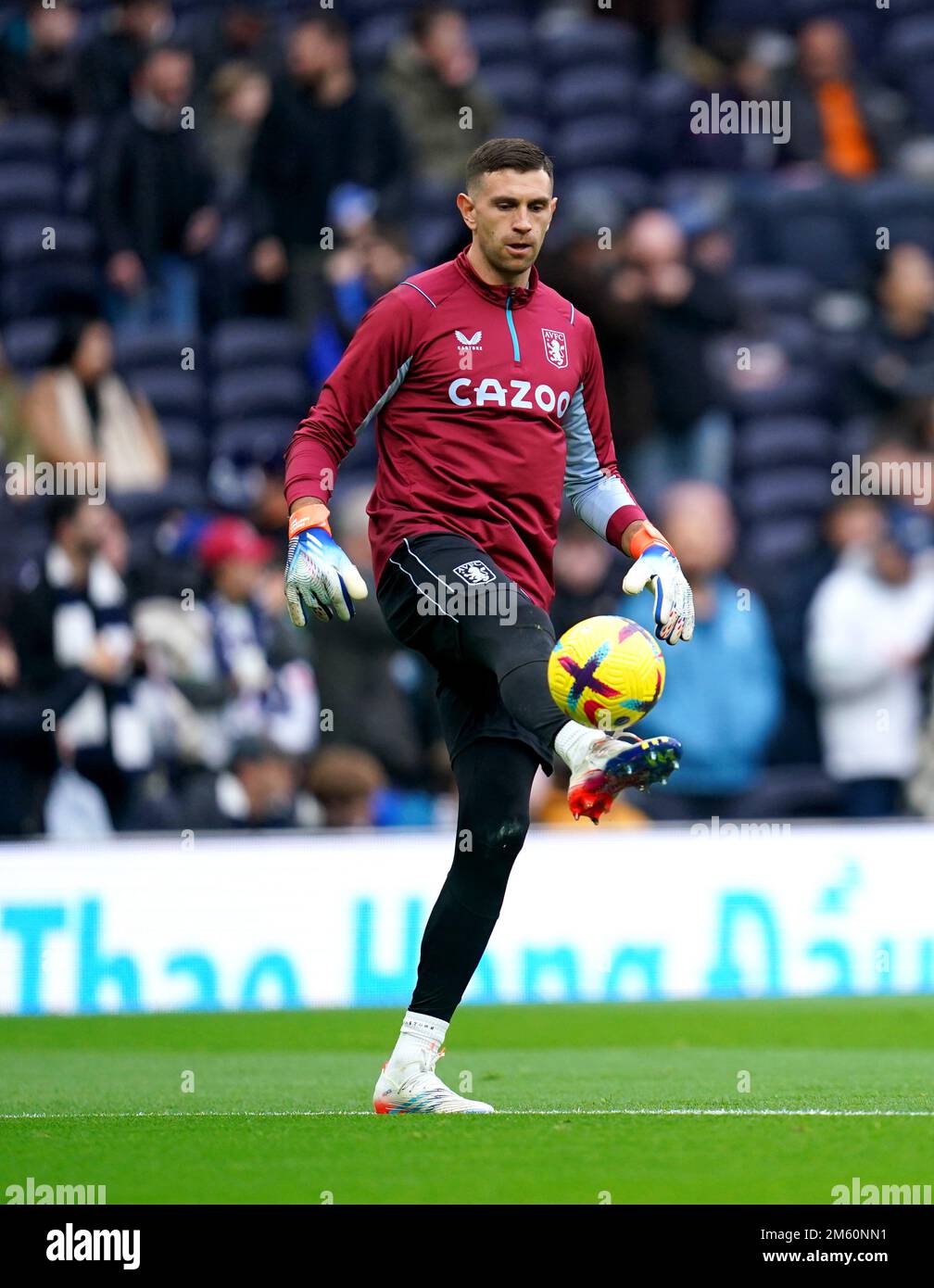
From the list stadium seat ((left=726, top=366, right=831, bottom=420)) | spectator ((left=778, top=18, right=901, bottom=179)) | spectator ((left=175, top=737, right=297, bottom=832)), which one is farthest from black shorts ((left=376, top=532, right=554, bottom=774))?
spectator ((left=778, top=18, right=901, bottom=179))

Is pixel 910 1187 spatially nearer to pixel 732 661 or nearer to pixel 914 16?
pixel 732 661

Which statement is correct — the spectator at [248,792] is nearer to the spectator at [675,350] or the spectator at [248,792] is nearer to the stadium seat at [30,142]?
the spectator at [675,350]

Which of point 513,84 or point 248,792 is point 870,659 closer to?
point 248,792

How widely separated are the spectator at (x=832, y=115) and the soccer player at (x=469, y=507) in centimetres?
988

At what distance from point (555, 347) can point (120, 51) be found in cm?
944

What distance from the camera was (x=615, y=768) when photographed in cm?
542

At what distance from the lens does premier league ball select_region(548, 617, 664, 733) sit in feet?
18.9

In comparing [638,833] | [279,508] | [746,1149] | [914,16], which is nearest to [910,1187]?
[746,1149]

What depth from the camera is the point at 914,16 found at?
17.0 metres

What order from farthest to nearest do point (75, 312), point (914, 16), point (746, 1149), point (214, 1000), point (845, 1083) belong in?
point (914, 16) → point (75, 312) → point (214, 1000) → point (845, 1083) → point (746, 1149)

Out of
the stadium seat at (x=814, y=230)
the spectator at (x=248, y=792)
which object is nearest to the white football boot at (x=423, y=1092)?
the spectator at (x=248, y=792)

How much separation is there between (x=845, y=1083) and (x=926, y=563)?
6211 millimetres

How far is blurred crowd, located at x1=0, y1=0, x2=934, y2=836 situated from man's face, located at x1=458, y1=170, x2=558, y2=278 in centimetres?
589

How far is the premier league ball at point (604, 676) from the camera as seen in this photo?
5770mm
